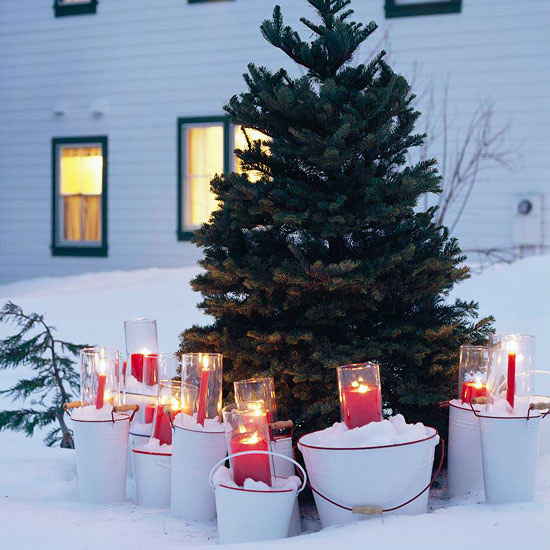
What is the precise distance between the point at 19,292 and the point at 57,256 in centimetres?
104

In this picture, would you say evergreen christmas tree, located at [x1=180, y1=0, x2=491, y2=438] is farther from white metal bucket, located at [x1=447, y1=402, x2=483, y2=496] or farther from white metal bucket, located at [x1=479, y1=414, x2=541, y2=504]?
white metal bucket, located at [x1=479, y1=414, x2=541, y2=504]

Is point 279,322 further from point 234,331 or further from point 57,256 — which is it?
point 57,256

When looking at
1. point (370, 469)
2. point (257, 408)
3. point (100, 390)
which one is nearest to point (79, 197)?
point (100, 390)

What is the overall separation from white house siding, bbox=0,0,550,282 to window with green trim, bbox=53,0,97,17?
0.11 m

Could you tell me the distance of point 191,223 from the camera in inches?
506

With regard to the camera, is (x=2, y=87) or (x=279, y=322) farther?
(x=2, y=87)

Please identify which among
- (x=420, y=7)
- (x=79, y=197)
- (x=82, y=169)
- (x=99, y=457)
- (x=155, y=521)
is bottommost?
(x=155, y=521)

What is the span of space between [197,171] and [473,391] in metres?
9.34

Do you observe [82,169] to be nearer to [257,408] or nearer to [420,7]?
[420,7]

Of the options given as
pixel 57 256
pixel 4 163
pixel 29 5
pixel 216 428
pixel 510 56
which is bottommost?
pixel 216 428

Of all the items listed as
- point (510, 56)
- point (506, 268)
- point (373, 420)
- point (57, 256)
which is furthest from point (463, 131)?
point (373, 420)

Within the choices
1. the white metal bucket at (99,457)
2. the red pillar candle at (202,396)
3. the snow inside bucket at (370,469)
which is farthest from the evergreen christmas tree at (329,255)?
the white metal bucket at (99,457)

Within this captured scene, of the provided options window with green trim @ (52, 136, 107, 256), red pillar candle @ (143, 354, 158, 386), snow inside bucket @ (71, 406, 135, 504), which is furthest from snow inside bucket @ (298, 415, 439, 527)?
window with green trim @ (52, 136, 107, 256)

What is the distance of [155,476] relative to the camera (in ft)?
13.7
